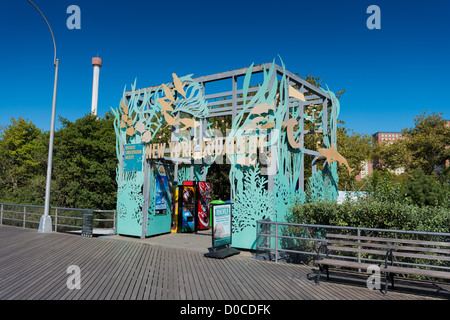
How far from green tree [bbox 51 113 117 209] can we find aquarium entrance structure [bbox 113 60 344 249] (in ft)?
37.2

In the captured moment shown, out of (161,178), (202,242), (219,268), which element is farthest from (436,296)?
(161,178)

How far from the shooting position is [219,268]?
684cm

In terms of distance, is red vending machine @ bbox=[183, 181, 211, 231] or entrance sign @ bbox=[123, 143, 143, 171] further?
red vending machine @ bbox=[183, 181, 211, 231]

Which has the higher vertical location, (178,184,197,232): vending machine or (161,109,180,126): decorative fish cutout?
(161,109,180,126): decorative fish cutout

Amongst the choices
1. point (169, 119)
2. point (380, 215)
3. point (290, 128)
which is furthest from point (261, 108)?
point (380, 215)

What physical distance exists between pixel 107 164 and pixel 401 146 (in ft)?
95.7

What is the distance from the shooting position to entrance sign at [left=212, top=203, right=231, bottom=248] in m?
7.86

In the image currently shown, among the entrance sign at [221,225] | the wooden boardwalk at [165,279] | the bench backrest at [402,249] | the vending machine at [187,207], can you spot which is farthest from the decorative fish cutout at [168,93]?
the bench backrest at [402,249]

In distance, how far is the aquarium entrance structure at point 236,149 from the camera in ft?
28.9

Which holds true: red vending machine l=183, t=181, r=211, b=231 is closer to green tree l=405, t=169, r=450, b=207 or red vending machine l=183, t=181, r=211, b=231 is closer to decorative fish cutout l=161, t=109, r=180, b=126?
decorative fish cutout l=161, t=109, r=180, b=126

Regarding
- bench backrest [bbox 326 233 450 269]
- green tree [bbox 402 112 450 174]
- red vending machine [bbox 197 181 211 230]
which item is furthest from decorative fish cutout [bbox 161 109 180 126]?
green tree [bbox 402 112 450 174]

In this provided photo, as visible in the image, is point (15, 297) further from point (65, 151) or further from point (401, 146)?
point (401, 146)

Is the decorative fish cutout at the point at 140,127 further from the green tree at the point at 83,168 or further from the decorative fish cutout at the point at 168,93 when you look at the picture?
the green tree at the point at 83,168

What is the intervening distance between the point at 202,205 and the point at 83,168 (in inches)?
544
